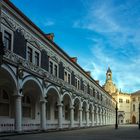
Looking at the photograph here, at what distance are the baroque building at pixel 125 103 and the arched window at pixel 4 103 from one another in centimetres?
9189

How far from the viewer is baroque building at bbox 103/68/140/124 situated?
118m

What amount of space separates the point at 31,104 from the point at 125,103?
9084 centimetres

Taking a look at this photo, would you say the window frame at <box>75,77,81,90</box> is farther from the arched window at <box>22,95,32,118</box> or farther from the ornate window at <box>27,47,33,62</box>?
the ornate window at <box>27,47,33,62</box>

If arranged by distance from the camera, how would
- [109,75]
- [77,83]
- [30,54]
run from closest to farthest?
1. [30,54]
2. [77,83]
3. [109,75]

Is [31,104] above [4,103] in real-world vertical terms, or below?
below

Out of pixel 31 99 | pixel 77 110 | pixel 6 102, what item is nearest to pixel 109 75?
pixel 77 110

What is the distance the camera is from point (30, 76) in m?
27.8

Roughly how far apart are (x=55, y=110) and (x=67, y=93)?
2876 mm

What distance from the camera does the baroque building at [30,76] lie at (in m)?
24.5

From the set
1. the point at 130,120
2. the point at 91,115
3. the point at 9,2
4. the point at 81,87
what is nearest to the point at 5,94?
the point at 9,2

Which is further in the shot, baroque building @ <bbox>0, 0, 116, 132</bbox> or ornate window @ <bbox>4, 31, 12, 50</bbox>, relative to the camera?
baroque building @ <bbox>0, 0, 116, 132</bbox>

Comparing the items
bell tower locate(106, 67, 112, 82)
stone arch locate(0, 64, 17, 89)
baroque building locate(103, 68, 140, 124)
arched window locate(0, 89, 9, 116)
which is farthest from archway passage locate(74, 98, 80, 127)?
bell tower locate(106, 67, 112, 82)

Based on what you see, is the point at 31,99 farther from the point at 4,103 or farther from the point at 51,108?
the point at 51,108

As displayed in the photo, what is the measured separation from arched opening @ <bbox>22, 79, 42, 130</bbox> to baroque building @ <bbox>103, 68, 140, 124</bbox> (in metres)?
86.2
